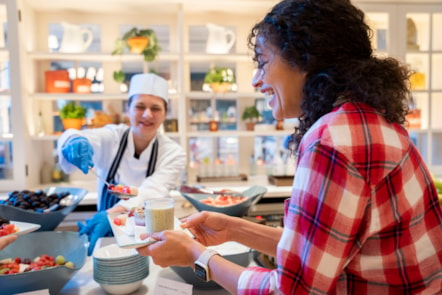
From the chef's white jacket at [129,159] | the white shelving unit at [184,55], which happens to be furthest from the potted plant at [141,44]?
the chef's white jacket at [129,159]

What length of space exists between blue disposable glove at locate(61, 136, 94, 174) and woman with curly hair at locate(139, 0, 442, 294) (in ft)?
4.02

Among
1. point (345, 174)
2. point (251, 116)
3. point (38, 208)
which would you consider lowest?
point (38, 208)

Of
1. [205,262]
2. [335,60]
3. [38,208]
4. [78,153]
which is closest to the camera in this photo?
[335,60]

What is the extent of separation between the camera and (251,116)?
11.3ft

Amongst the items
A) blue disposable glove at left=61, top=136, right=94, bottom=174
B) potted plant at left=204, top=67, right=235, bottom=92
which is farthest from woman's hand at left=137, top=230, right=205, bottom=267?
potted plant at left=204, top=67, right=235, bottom=92

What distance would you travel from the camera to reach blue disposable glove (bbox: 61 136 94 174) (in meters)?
1.90

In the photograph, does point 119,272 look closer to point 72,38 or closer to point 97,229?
point 97,229

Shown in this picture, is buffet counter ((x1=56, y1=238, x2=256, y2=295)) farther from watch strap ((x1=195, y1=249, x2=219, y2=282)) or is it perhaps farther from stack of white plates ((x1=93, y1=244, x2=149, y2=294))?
watch strap ((x1=195, y1=249, x2=219, y2=282))

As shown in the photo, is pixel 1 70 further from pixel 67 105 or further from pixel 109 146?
pixel 109 146

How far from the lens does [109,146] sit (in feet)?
7.48

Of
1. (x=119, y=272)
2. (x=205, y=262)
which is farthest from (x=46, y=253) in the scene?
(x=205, y=262)

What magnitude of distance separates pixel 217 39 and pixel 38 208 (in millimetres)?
2062

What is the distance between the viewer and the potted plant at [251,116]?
3.43 metres

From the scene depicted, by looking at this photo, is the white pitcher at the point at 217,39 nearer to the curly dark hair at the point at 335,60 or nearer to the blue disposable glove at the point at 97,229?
the blue disposable glove at the point at 97,229
